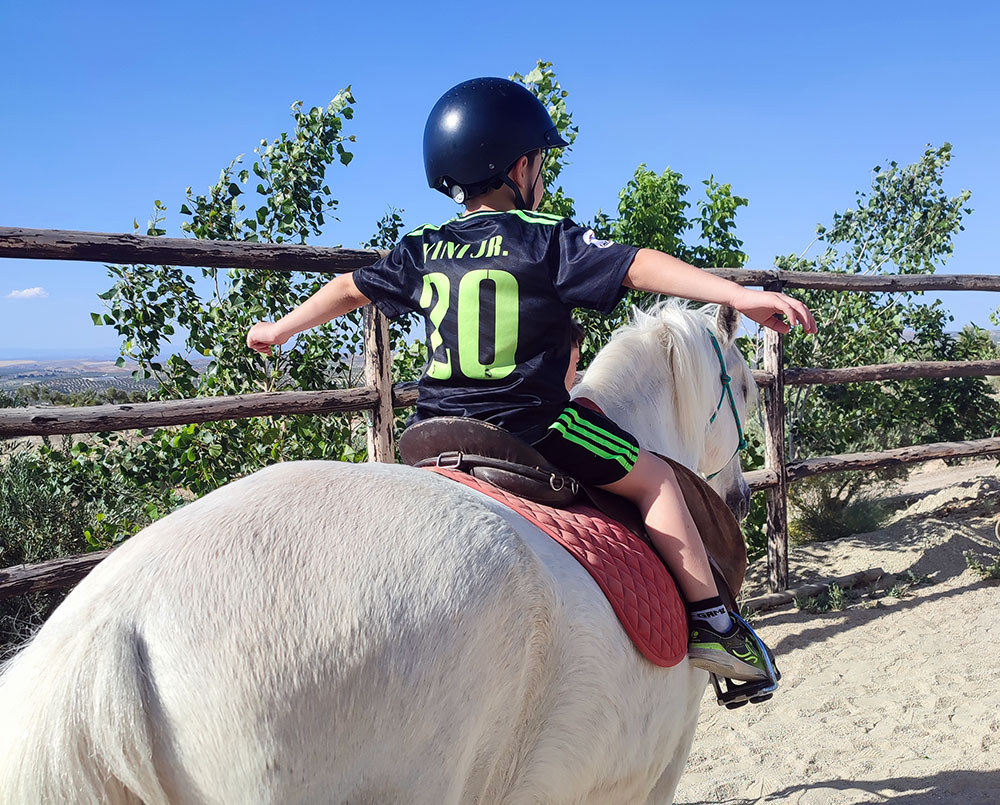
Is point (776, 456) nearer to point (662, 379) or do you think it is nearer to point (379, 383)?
point (379, 383)

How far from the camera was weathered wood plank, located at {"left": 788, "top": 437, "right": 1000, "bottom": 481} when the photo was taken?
5.95 m

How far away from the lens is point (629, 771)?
5.92 ft

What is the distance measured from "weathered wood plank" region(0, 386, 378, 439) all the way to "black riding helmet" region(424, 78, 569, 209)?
1873 mm

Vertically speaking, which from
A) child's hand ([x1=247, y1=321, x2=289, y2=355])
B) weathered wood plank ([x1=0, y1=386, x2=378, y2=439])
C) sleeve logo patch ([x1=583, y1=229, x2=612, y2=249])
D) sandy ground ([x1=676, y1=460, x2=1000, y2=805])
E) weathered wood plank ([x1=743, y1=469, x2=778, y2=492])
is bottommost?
sandy ground ([x1=676, y1=460, x2=1000, y2=805])

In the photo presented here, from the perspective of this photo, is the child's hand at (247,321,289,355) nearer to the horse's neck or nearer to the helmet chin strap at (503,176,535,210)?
the helmet chin strap at (503,176,535,210)

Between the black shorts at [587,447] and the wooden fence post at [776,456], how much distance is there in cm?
410

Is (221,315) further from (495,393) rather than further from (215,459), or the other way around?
(495,393)

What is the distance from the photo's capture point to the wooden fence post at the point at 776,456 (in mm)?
5770

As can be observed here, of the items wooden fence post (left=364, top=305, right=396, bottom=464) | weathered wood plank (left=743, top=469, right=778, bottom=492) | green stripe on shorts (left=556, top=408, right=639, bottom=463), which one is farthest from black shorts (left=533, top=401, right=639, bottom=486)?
weathered wood plank (left=743, top=469, right=778, bottom=492)

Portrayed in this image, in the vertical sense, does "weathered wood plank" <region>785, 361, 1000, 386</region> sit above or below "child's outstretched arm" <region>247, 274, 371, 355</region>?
below

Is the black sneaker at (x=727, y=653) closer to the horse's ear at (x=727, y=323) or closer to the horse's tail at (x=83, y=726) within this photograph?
the horse's ear at (x=727, y=323)

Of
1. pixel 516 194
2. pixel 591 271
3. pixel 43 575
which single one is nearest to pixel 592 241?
pixel 591 271

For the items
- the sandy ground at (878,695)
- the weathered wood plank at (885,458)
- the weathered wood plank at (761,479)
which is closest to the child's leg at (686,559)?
the sandy ground at (878,695)

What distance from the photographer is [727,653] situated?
2.08 m
